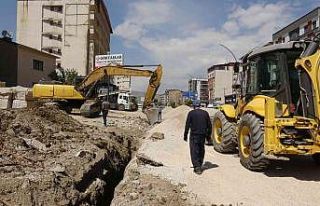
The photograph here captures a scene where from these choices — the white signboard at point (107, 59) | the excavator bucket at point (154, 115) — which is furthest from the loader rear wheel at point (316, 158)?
the white signboard at point (107, 59)

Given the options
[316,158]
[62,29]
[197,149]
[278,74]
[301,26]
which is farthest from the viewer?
[62,29]

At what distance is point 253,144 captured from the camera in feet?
31.2

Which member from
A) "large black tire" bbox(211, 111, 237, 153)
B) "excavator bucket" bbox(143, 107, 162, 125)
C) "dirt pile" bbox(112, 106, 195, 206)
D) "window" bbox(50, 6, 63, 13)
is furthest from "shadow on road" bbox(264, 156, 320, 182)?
"window" bbox(50, 6, 63, 13)

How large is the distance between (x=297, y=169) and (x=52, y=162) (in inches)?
214

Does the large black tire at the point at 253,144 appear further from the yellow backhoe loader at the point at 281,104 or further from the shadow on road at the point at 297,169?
the shadow on road at the point at 297,169

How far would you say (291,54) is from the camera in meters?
9.62

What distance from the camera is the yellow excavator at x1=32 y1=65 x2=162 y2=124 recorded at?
24938mm

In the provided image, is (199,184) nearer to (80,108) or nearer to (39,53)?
(80,108)

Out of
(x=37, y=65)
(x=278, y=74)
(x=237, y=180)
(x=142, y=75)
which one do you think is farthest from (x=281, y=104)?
(x=37, y=65)

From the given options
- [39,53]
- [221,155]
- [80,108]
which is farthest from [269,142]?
[39,53]

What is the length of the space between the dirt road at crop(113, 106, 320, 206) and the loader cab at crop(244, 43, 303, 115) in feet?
4.77

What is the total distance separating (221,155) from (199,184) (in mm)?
3465

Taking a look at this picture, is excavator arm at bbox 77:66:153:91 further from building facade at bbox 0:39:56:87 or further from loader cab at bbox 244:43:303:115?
building facade at bbox 0:39:56:87

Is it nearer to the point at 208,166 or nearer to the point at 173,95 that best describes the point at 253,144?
the point at 208,166
